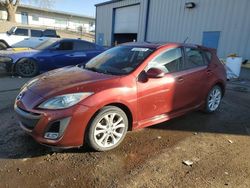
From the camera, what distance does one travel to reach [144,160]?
3.56m

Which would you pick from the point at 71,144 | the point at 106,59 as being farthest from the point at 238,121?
the point at 71,144

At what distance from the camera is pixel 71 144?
343cm

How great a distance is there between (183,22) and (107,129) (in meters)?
12.4

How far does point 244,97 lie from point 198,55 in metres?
3.03

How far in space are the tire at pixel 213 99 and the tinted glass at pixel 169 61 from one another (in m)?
1.18

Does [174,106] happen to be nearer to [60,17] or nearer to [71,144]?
[71,144]

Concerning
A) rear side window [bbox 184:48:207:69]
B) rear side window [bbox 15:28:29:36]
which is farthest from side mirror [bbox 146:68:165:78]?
rear side window [bbox 15:28:29:36]

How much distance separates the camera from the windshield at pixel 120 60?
4134mm

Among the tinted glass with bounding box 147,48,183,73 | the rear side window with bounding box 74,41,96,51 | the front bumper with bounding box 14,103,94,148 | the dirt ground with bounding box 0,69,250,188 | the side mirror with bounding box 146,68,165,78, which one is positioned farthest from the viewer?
the rear side window with bounding box 74,41,96,51

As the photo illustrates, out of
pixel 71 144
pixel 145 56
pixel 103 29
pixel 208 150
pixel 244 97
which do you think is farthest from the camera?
pixel 103 29

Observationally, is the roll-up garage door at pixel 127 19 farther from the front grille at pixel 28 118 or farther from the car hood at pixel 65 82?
the front grille at pixel 28 118

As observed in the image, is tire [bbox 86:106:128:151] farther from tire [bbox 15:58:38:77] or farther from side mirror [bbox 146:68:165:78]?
tire [bbox 15:58:38:77]

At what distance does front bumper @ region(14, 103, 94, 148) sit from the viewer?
329 centimetres

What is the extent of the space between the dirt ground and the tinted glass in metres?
1.06
